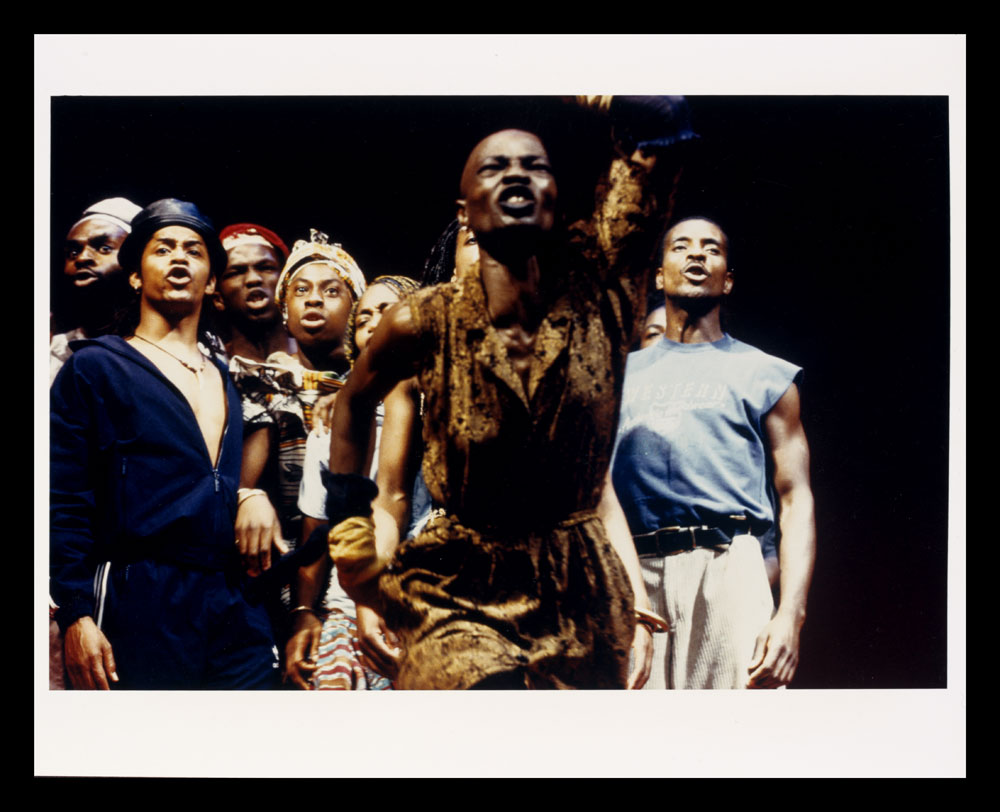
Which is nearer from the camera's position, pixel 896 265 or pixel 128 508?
pixel 128 508

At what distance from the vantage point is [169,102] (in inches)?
118

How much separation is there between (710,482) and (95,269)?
6.91ft

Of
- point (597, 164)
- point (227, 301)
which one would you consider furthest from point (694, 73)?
point (227, 301)

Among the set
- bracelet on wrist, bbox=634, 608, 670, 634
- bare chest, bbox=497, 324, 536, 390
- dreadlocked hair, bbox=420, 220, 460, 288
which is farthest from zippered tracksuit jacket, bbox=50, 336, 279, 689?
bracelet on wrist, bbox=634, 608, 670, 634

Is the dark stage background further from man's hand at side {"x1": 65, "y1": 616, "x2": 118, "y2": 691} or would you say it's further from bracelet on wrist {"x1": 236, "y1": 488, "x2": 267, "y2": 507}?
man's hand at side {"x1": 65, "y1": 616, "x2": 118, "y2": 691}

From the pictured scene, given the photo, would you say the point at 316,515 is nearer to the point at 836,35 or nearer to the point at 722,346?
the point at 722,346

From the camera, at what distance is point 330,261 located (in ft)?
9.86

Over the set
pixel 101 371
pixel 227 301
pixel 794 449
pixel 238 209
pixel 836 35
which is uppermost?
pixel 836 35

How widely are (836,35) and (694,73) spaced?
1.59ft

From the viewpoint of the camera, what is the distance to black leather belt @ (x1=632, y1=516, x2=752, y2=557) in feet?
9.51

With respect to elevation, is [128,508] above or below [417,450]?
below

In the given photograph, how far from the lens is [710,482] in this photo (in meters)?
2.92

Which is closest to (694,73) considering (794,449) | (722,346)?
(722,346)

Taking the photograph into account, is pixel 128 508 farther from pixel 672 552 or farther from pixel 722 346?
pixel 722 346
